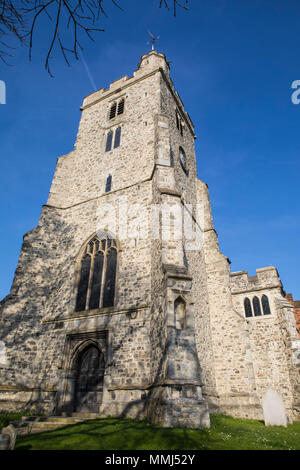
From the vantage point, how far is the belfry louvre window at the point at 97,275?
40.9 feet

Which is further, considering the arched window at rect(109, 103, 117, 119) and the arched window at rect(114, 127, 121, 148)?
the arched window at rect(109, 103, 117, 119)

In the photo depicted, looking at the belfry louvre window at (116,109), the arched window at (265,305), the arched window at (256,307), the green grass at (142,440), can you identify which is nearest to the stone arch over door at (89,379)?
the green grass at (142,440)

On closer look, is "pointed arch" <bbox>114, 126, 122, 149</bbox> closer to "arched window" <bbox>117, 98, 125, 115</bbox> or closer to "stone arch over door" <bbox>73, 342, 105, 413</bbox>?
"arched window" <bbox>117, 98, 125, 115</bbox>

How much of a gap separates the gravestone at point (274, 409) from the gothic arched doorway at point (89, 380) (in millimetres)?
5917

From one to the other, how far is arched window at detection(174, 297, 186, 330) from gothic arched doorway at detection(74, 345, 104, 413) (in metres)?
4.31

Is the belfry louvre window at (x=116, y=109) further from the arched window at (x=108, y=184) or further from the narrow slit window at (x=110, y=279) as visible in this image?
the narrow slit window at (x=110, y=279)

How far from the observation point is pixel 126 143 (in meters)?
16.9

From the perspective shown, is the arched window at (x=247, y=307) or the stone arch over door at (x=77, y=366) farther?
the arched window at (x=247, y=307)

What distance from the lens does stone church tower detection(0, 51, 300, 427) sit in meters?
9.20

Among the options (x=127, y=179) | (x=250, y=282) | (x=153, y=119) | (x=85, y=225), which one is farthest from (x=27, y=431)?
(x=153, y=119)

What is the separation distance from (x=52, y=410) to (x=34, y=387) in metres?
1.38

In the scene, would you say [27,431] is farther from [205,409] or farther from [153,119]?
[153,119]

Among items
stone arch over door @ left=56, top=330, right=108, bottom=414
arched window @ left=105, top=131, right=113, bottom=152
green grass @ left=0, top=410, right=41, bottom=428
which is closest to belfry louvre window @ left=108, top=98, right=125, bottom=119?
arched window @ left=105, top=131, right=113, bottom=152
